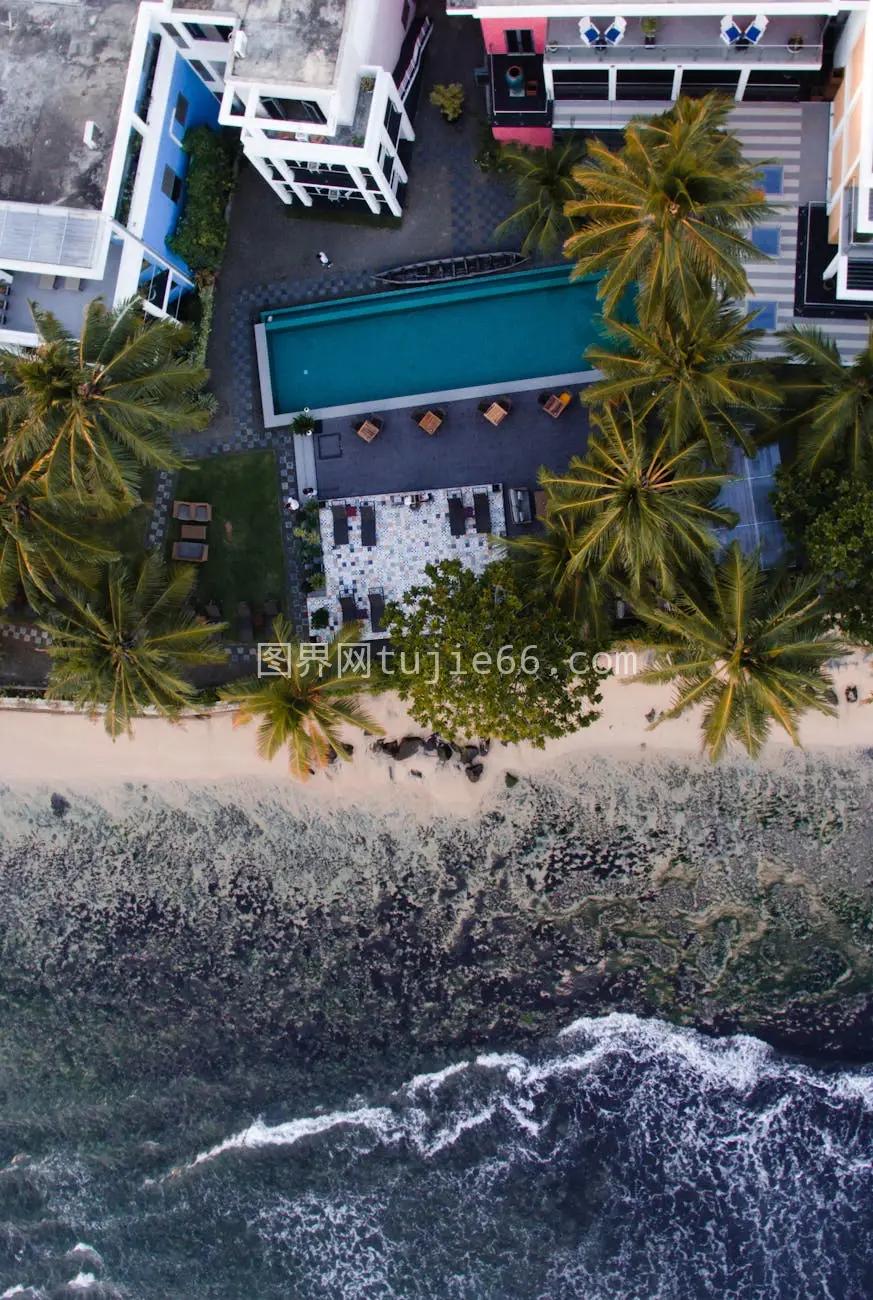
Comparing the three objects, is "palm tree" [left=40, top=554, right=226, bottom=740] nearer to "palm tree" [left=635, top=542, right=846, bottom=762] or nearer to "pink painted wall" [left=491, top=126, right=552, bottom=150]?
"palm tree" [left=635, top=542, right=846, bottom=762]

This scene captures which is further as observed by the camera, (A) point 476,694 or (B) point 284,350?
(B) point 284,350

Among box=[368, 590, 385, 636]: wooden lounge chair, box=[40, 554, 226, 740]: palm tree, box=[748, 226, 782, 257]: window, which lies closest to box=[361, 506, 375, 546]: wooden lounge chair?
box=[368, 590, 385, 636]: wooden lounge chair

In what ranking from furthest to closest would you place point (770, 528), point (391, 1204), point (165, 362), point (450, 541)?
1. point (391, 1204)
2. point (450, 541)
3. point (770, 528)
4. point (165, 362)

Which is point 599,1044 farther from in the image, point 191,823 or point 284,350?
point 284,350

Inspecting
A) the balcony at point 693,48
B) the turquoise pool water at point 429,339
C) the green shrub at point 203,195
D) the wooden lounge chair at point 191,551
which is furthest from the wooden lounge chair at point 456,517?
the balcony at point 693,48

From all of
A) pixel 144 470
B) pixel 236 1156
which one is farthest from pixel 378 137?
pixel 236 1156

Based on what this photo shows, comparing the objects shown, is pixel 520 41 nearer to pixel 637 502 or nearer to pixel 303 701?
pixel 637 502

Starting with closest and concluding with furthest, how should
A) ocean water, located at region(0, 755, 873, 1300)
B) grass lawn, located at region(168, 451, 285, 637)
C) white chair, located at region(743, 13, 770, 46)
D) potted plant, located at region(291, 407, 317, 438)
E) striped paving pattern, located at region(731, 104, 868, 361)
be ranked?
white chair, located at region(743, 13, 770, 46) < striped paving pattern, located at region(731, 104, 868, 361) < potted plant, located at region(291, 407, 317, 438) < grass lawn, located at region(168, 451, 285, 637) < ocean water, located at region(0, 755, 873, 1300)
